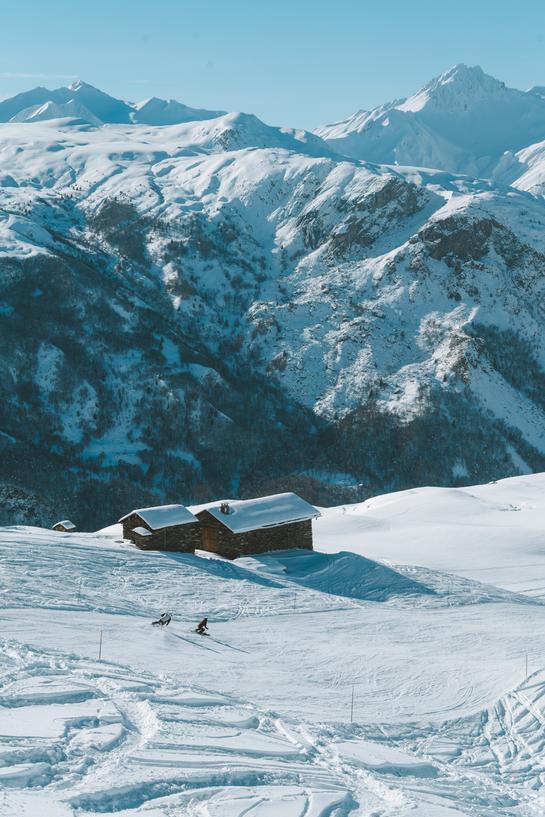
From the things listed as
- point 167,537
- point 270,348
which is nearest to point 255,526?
point 167,537

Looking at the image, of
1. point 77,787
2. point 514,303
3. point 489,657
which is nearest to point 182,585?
point 489,657

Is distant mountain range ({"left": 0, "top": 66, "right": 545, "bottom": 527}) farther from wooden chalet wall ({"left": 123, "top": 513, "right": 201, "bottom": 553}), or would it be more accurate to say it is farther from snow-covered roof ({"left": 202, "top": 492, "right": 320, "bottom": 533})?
snow-covered roof ({"left": 202, "top": 492, "right": 320, "bottom": 533})

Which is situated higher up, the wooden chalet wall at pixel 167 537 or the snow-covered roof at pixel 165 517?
the snow-covered roof at pixel 165 517

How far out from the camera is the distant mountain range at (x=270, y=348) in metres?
130

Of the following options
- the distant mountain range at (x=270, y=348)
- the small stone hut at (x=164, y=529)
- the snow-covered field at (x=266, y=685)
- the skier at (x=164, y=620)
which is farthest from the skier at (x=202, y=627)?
the distant mountain range at (x=270, y=348)

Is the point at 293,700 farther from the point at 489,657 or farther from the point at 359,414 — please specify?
the point at 359,414

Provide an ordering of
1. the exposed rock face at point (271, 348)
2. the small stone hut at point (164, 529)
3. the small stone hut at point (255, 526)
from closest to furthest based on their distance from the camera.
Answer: the small stone hut at point (164, 529), the small stone hut at point (255, 526), the exposed rock face at point (271, 348)

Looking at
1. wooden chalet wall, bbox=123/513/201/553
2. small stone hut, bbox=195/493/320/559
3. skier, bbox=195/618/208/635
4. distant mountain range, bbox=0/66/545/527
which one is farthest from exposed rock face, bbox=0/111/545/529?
skier, bbox=195/618/208/635

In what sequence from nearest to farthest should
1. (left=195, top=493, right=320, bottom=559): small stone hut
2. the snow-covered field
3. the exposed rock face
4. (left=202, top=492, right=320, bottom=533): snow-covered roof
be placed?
the snow-covered field < (left=202, top=492, right=320, bottom=533): snow-covered roof < (left=195, top=493, right=320, bottom=559): small stone hut < the exposed rock face

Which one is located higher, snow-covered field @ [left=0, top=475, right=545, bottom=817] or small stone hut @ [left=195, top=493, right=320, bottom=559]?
small stone hut @ [left=195, top=493, right=320, bottom=559]

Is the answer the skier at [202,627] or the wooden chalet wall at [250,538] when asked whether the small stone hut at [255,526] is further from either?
the skier at [202,627]

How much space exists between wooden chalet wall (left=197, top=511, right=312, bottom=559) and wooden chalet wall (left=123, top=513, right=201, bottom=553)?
0.64 m

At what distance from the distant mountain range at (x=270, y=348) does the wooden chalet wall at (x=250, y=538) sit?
175 feet

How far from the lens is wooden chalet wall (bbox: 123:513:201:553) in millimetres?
43906
